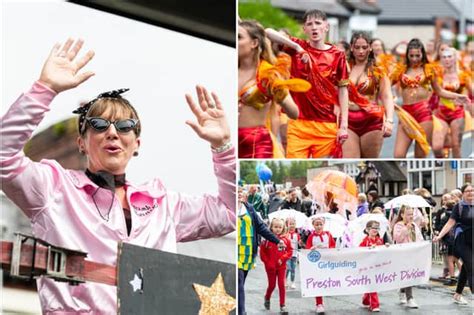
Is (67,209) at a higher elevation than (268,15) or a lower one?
lower

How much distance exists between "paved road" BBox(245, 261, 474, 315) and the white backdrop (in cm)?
63

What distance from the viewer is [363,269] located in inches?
235

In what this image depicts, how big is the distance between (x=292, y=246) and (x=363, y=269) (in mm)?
454

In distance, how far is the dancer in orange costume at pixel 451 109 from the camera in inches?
250

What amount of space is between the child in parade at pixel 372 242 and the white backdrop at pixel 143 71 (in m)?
0.99

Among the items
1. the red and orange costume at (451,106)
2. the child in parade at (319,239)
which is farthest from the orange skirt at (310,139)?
the red and orange costume at (451,106)

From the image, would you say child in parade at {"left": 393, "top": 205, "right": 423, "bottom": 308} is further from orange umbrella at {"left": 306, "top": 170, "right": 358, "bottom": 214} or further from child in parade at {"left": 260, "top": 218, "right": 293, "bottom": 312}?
child in parade at {"left": 260, "top": 218, "right": 293, "bottom": 312}

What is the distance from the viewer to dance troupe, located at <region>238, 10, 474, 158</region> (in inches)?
229

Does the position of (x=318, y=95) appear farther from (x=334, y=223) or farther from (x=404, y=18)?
(x=404, y=18)

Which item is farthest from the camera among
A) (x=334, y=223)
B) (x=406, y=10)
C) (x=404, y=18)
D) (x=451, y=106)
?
(x=404, y=18)

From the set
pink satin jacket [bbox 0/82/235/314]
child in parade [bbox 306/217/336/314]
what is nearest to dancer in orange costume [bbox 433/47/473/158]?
child in parade [bbox 306/217/336/314]

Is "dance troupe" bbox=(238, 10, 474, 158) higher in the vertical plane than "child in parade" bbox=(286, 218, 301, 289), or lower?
higher

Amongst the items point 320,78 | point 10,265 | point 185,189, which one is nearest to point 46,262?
point 10,265

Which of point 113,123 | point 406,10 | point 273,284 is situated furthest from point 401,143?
point 113,123
